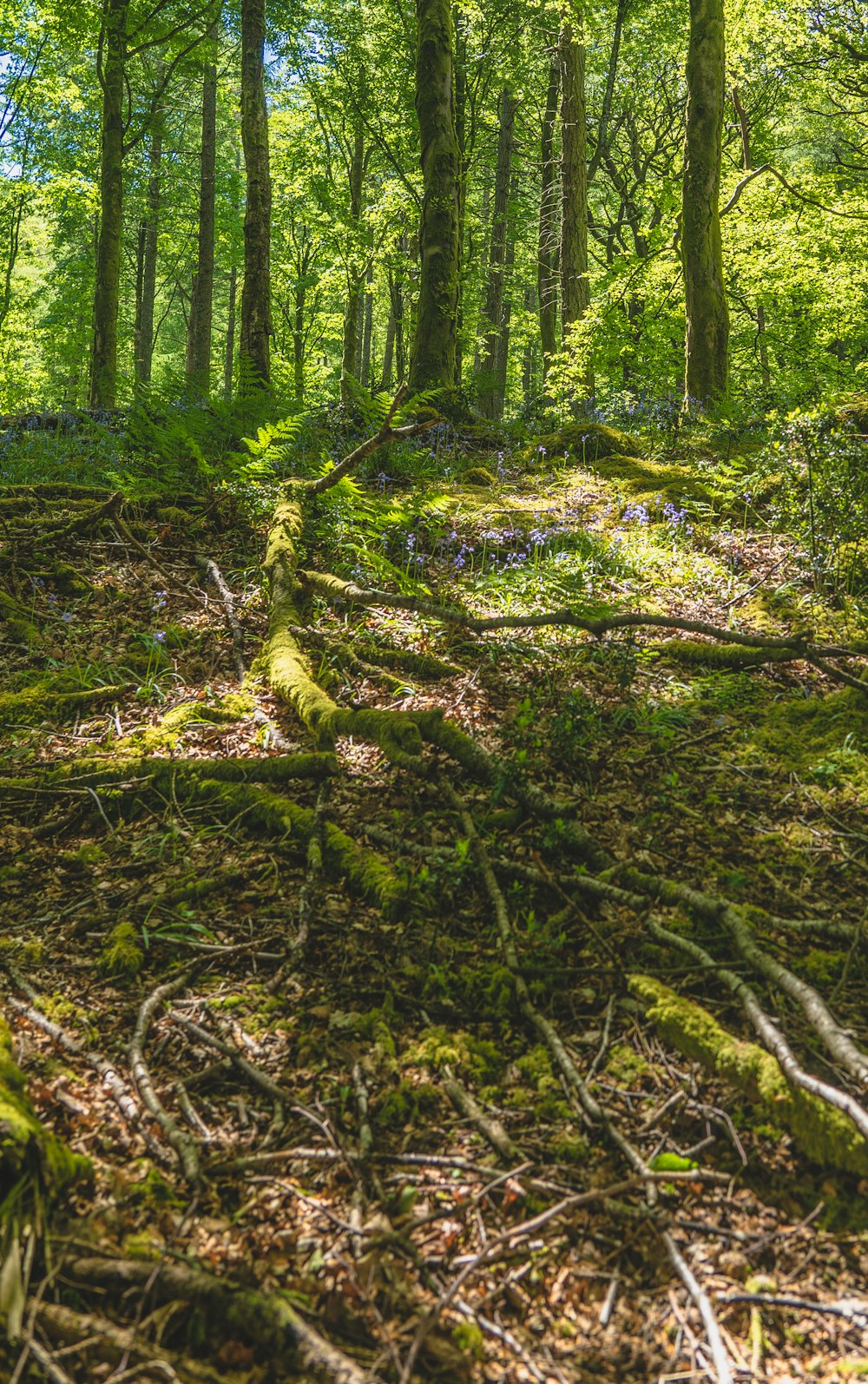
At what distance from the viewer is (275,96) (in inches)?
842

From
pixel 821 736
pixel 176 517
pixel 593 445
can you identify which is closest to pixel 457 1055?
pixel 821 736

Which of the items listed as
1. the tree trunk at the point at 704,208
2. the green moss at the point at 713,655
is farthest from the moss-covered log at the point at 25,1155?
the tree trunk at the point at 704,208

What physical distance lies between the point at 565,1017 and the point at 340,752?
178 cm

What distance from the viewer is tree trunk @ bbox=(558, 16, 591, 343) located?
44.8ft

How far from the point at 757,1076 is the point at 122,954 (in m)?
1.87

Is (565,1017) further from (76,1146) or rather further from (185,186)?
(185,186)

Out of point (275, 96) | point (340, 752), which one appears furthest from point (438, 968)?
point (275, 96)

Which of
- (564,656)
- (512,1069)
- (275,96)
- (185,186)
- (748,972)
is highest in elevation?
(275,96)

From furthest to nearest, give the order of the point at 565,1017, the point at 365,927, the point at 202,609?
the point at 202,609
the point at 365,927
the point at 565,1017

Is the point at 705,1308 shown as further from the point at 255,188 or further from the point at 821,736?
the point at 255,188

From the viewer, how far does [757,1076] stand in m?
Answer: 2.04

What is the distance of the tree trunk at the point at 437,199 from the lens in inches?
399

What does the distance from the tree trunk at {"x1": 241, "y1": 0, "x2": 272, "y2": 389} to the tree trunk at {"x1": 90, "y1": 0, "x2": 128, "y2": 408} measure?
3086 millimetres

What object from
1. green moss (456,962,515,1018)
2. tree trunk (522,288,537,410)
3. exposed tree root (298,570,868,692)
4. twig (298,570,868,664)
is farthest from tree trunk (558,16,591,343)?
tree trunk (522,288,537,410)
